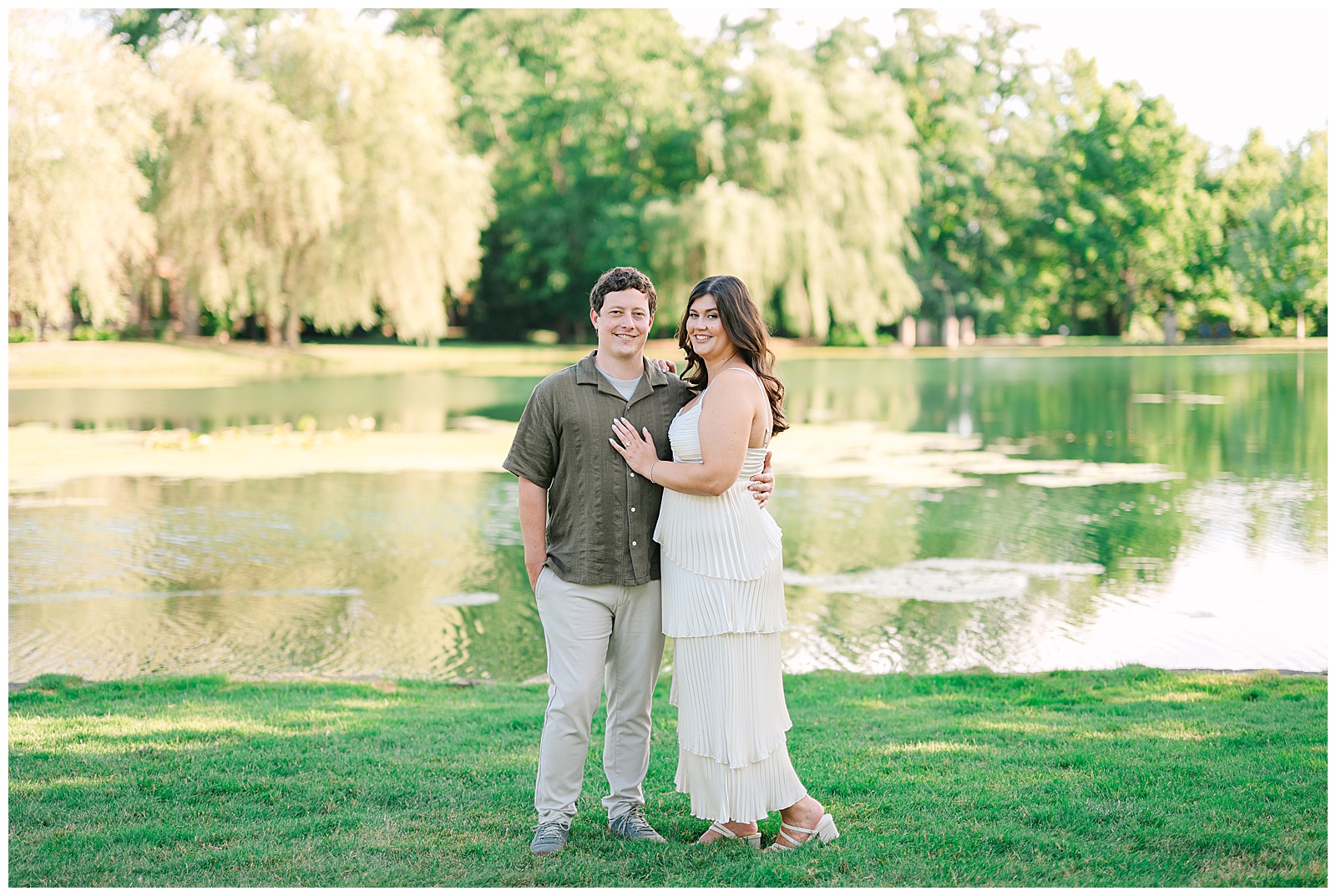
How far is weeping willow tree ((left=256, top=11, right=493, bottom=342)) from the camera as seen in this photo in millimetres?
25531

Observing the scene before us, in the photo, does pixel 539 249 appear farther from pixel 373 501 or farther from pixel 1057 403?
pixel 373 501

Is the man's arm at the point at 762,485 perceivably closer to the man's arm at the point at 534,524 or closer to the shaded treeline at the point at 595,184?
the man's arm at the point at 534,524

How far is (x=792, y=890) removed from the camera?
2.95m

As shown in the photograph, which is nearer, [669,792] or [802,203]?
[669,792]

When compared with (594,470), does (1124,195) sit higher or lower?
higher

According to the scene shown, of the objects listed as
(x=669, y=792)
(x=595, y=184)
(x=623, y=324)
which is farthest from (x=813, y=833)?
(x=595, y=184)

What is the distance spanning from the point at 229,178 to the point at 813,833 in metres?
24.0

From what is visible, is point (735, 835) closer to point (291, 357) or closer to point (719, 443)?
point (719, 443)

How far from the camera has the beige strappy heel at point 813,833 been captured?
10.7 ft

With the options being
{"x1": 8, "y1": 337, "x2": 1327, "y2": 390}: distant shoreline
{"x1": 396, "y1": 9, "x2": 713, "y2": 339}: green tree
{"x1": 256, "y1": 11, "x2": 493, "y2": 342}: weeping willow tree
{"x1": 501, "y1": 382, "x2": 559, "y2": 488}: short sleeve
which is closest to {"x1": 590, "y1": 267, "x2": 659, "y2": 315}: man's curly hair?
{"x1": 501, "y1": 382, "x2": 559, "y2": 488}: short sleeve

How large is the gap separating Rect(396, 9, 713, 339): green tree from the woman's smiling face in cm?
2921

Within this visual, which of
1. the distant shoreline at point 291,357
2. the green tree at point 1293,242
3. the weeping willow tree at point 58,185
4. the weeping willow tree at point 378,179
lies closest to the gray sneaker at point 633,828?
the distant shoreline at point 291,357

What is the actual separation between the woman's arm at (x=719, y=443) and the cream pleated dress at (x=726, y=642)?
6cm

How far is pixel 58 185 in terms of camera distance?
68.1 ft
